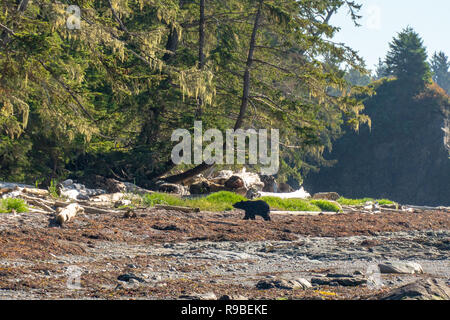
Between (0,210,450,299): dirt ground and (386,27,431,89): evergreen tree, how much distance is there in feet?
140

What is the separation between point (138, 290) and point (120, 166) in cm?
1651

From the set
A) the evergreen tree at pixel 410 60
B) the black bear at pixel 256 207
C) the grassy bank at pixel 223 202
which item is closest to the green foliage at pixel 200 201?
the grassy bank at pixel 223 202

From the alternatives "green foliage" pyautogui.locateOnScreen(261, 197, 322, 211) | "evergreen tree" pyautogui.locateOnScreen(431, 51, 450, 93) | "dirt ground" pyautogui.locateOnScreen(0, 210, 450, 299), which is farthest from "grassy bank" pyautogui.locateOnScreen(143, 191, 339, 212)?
"evergreen tree" pyautogui.locateOnScreen(431, 51, 450, 93)

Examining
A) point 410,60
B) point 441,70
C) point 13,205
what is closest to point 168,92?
point 13,205

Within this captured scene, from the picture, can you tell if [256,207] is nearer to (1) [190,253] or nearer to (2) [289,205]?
(2) [289,205]

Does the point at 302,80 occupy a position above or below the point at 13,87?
above

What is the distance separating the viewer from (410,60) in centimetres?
5312

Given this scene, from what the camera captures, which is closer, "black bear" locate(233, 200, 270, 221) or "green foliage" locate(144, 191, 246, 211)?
"black bear" locate(233, 200, 270, 221)

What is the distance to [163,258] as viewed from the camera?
776cm

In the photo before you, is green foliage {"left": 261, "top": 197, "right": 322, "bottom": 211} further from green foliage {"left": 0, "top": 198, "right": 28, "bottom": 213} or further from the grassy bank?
green foliage {"left": 0, "top": 198, "right": 28, "bottom": 213}

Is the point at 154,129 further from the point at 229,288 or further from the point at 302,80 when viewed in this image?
the point at 229,288

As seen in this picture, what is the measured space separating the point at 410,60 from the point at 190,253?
49.2 m

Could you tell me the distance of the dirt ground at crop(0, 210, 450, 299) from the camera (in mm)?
5547
